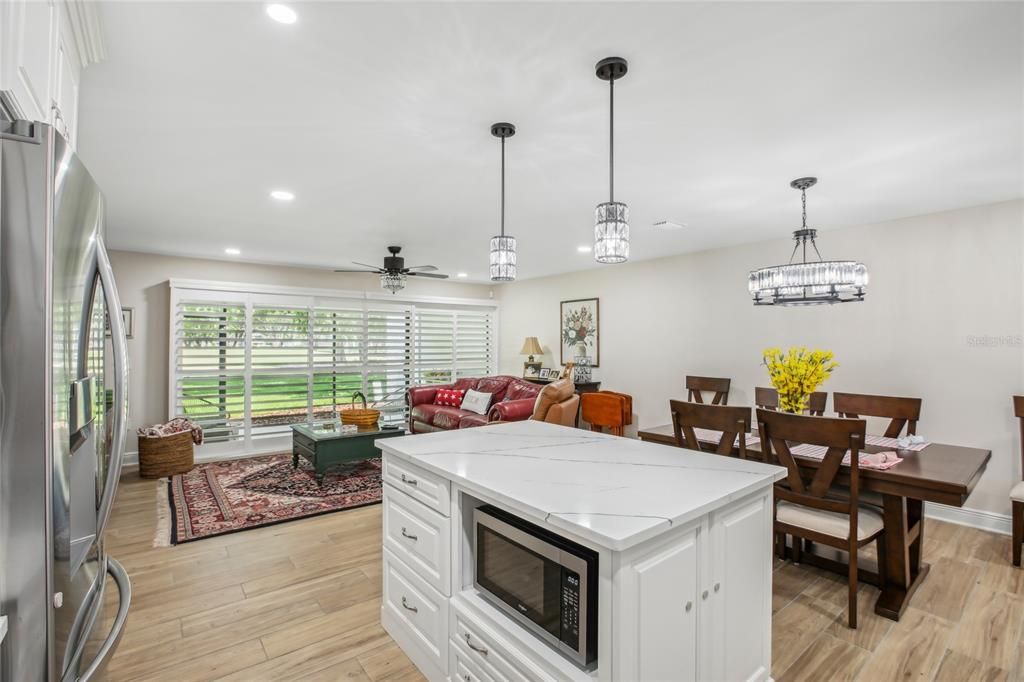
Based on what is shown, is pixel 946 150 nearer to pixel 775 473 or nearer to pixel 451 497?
pixel 775 473

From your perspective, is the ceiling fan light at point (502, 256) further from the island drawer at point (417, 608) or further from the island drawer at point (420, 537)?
the island drawer at point (417, 608)

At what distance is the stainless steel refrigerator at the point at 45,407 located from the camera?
2.66ft

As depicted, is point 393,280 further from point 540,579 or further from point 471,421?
point 540,579

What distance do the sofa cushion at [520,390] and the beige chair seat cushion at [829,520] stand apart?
3.51 meters

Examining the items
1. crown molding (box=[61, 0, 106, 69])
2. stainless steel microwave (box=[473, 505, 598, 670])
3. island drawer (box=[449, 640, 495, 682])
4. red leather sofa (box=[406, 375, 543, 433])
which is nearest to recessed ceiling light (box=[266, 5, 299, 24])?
crown molding (box=[61, 0, 106, 69])

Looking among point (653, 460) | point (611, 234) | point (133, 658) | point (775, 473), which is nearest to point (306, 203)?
point (611, 234)

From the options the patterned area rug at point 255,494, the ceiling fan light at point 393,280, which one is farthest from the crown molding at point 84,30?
the ceiling fan light at point 393,280

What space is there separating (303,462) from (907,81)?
604 centimetres

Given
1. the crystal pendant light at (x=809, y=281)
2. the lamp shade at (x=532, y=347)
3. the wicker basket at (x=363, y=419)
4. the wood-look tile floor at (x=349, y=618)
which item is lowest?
the wood-look tile floor at (x=349, y=618)

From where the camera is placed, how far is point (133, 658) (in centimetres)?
219

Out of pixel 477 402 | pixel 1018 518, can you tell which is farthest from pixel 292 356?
pixel 1018 518

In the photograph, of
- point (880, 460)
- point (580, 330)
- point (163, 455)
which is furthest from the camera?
point (580, 330)

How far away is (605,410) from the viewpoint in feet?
19.4

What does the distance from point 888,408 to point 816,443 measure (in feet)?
5.01
